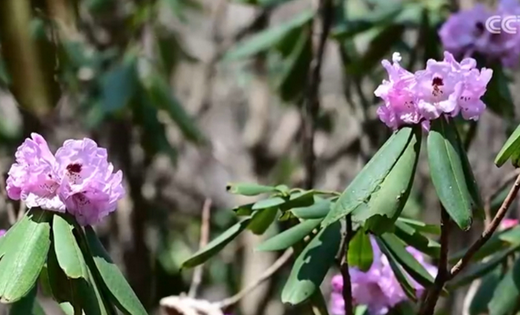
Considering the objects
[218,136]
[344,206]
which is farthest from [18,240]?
[218,136]

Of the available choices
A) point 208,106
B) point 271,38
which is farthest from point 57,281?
point 208,106

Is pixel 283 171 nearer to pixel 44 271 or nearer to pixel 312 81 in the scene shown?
pixel 312 81

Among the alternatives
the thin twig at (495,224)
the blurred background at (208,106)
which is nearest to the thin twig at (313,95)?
the blurred background at (208,106)

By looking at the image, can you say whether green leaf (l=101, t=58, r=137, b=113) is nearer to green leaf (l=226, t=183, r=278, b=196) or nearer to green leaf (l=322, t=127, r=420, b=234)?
green leaf (l=226, t=183, r=278, b=196)

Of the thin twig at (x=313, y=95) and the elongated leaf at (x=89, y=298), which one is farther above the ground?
the thin twig at (x=313, y=95)

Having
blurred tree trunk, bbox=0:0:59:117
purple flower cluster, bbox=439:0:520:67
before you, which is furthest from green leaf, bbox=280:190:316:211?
purple flower cluster, bbox=439:0:520:67

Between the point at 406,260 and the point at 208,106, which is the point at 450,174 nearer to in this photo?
the point at 406,260

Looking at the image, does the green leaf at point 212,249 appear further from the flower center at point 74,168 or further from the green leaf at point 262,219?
the flower center at point 74,168
